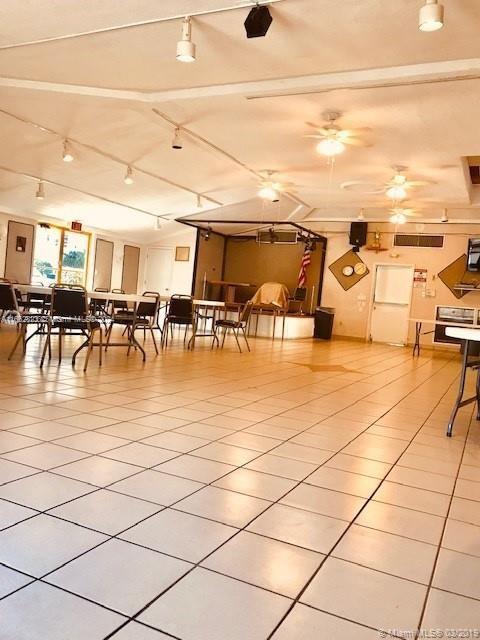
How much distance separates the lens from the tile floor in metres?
1.32

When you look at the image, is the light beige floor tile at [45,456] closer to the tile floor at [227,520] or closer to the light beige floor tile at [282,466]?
the tile floor at [227,520]

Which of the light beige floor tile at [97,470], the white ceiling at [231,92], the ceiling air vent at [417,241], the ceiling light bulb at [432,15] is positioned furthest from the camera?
the ceiling air vent at [417,241]

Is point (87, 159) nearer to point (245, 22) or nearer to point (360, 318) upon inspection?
point (245, 22)

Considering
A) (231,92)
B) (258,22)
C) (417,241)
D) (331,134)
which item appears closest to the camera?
(258,22)

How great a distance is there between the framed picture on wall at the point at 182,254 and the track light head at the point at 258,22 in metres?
11.2

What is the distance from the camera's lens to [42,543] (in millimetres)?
1590

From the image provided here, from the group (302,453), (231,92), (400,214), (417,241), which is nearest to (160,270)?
(417,241)

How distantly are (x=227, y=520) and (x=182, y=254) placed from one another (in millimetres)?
13368

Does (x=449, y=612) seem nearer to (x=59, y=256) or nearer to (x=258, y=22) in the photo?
(x=258, y=22)

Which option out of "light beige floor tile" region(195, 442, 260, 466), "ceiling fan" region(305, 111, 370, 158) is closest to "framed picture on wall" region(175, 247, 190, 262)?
"ceiling fan" region(305, 111, 370, 158)

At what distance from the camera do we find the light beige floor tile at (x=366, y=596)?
4.45ft

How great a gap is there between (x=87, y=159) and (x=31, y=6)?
195 inches

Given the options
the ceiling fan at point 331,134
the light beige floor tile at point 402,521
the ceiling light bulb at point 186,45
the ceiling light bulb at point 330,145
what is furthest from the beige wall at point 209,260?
the light beige floor tile at point 402,521

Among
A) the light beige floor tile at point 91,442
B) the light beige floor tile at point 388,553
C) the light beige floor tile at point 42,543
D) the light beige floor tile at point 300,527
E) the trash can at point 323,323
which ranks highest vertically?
the trash can at point 323,323
